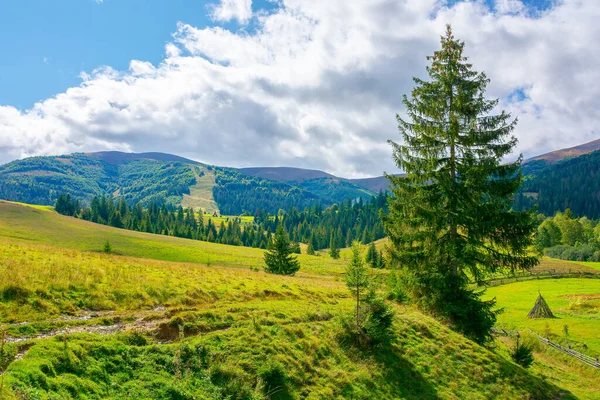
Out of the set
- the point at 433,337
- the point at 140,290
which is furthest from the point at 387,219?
the point at 140,290

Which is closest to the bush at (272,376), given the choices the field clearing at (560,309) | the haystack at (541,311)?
the field clearing at (560,309)

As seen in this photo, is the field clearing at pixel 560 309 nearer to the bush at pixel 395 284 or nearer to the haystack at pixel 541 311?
the haystack at pixel 541 311

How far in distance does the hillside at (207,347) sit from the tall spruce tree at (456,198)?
2857 mm

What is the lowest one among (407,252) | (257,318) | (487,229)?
(257,318)

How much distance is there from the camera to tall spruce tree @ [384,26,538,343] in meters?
21.5

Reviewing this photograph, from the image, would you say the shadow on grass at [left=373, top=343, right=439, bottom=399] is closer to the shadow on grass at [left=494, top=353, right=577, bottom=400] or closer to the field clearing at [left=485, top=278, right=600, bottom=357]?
the shadow on grass at [left=494, top=353, right=577, bottom=400]

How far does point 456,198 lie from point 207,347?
16.8 metres

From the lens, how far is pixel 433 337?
21.7 m

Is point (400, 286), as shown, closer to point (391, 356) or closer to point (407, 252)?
point (407, 252)

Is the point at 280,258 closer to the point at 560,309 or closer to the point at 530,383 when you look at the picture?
the point at 530,383

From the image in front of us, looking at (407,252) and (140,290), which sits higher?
(407,252)

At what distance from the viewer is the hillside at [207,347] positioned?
1155 centimetres

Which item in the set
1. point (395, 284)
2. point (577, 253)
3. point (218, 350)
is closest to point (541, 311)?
point (395, 284)

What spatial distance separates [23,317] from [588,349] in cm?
4076
